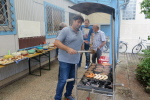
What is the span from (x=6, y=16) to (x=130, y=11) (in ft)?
26.7

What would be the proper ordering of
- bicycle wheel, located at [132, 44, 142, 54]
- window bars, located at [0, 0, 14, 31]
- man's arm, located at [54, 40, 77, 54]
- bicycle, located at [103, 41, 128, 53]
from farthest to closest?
bicycle, located at [103, 41, 128, 53] → bicycle wheel, located at [132, 44, 142, 54] → window bars, located at [0, 0, 14, 31] → man's arm, located at [54, 40, 77, 54]

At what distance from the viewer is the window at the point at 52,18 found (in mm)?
5669

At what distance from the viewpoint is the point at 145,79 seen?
12.4 feet

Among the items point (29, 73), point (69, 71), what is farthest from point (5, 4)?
point (69, 71)

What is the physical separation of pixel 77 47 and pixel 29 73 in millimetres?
2875

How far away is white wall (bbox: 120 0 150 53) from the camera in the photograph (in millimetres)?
8463

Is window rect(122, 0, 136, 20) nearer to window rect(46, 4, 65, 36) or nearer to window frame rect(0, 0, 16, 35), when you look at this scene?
window rect(46, 4, 65, 36)

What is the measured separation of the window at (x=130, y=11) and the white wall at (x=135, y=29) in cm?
26

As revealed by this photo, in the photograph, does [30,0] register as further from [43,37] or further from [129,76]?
[129,76]

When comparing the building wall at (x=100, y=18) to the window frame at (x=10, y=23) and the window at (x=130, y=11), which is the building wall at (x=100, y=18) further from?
the window frame at (x=10, y=23)

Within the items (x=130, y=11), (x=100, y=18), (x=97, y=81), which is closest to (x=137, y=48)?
(x=130, y=11)

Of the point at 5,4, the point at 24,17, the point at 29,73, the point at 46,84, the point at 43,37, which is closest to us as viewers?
the point at 5,4

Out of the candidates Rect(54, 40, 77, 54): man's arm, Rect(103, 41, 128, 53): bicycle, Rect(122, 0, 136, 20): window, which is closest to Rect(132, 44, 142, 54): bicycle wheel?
Rect(103, 41, 128, 53): bicycle

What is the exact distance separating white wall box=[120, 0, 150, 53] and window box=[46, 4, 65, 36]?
4866 millimetres
